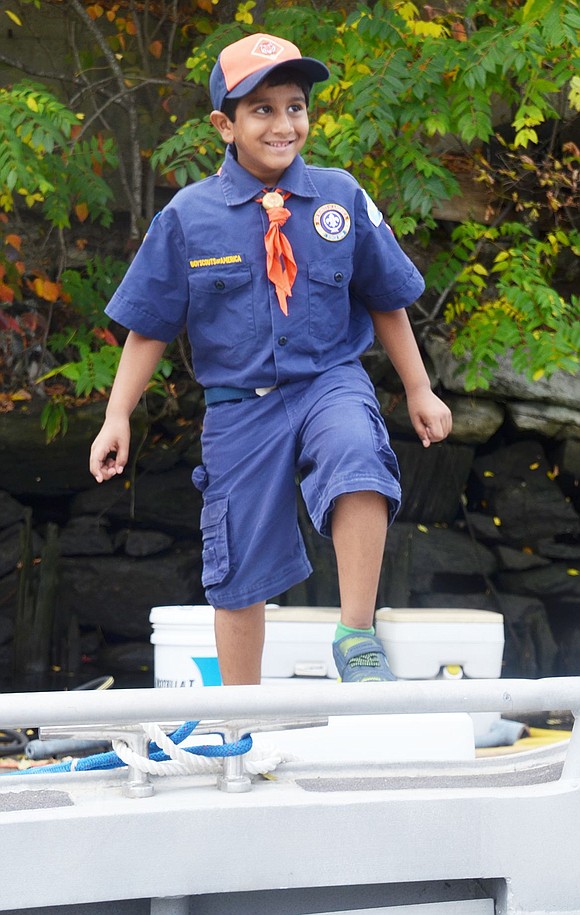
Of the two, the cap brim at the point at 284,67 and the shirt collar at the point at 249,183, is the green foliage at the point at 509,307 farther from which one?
the cap brim at the point at 284,67

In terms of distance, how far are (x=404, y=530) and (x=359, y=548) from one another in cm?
488

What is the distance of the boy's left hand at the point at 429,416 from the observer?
2.54 metres

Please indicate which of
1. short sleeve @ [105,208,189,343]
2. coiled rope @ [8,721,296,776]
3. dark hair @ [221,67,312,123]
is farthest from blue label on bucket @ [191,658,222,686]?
coiled rope @ [8,721,296,776]

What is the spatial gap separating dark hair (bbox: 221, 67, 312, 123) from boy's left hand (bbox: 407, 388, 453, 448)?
748mm

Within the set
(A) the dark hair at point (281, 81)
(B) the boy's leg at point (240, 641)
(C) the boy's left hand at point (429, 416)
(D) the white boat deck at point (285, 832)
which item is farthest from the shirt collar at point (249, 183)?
(D) the white boat deck at point (285, 832)

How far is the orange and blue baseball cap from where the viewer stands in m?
2.38

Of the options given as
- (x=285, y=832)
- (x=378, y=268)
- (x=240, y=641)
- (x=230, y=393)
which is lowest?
(x=240, y=641)

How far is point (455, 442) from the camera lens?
716 cm

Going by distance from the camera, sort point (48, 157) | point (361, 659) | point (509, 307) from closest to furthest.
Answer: point (361, 659) → point (48, 157) → point (509, 307)

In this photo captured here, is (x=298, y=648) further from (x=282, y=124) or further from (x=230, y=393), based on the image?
(x=282, y=124)

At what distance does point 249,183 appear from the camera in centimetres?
253

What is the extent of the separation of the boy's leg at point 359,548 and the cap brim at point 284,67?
3.06 feet

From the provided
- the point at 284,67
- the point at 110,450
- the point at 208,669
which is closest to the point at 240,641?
the point at 110,450

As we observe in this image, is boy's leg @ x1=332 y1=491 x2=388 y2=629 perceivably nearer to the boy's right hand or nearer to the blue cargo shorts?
the blue cargo shorts
